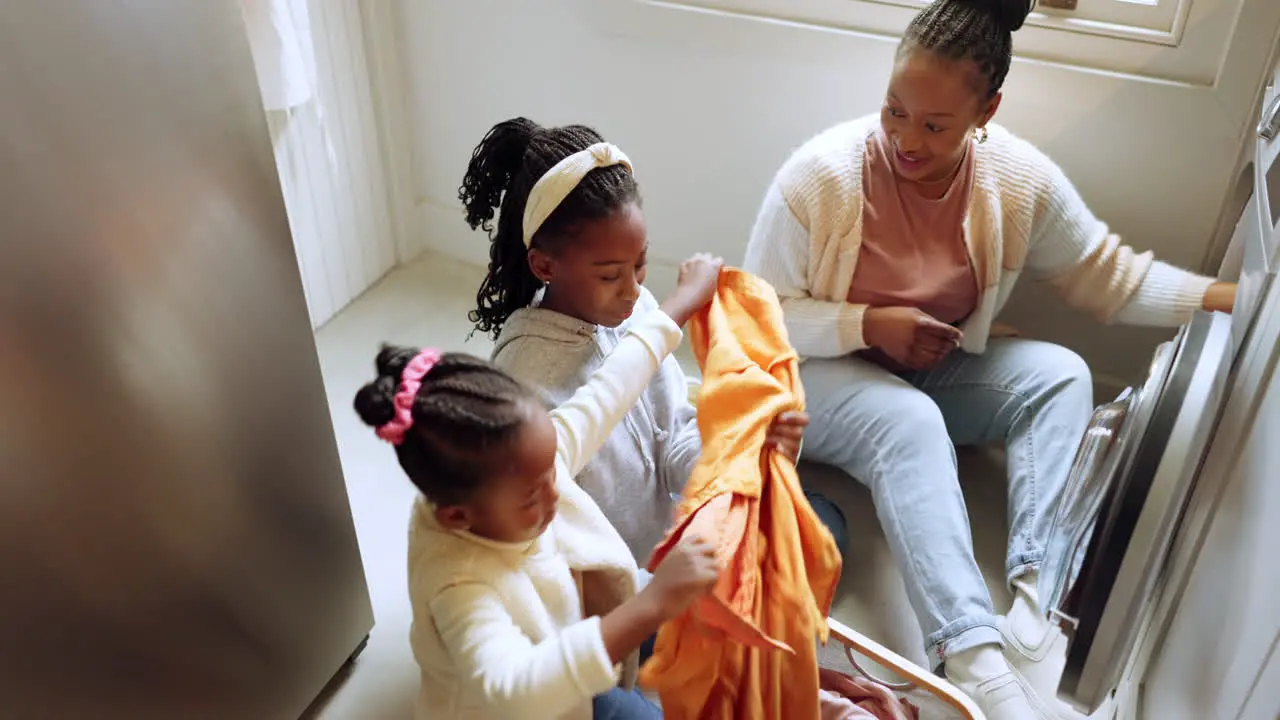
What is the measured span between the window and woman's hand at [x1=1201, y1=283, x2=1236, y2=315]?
0.32 meters

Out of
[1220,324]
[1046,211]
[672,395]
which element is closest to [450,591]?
[672,395]

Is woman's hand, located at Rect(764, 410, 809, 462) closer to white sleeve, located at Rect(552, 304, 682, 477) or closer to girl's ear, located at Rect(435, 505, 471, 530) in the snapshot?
white sleeve, located at Rect(552, 304, 682, 477)

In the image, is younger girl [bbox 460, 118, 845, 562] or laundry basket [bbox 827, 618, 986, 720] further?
laundry basket [bbox 827, 618, 986, 720]

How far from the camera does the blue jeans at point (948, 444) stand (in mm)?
1357

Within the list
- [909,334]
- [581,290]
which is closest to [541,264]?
[581,290]

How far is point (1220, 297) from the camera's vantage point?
4.85 feet

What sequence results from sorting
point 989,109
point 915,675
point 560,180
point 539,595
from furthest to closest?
point 989,109 < point 915,675 < point 560,180 < point 539,595

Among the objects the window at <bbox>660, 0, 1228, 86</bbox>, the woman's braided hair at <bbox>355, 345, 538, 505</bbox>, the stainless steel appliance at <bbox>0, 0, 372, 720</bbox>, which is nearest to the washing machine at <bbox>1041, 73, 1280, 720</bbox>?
the window at <bbox>660, 0, 1228, 86</bbox>

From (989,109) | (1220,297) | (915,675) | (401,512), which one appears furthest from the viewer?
(401,512)

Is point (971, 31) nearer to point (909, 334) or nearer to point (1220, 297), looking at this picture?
point (909, 334)

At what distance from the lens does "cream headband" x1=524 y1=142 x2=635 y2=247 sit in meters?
1.05

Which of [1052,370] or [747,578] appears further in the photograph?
[1052,370]

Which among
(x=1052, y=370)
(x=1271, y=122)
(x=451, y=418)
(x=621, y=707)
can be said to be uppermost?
(x=1271, y=122)

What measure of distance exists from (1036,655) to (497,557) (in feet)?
2.79
